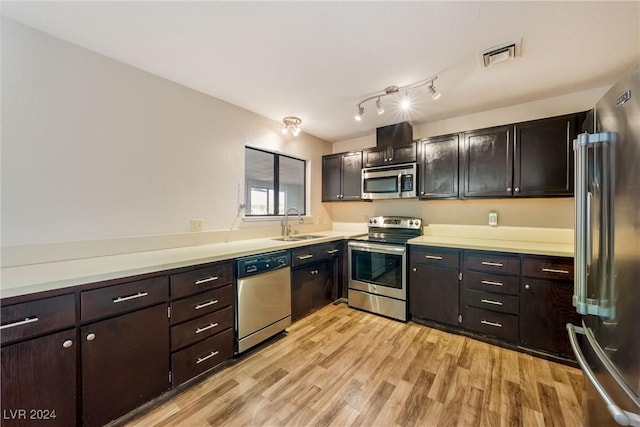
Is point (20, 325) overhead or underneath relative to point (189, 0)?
underneath

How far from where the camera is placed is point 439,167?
9.48 ft

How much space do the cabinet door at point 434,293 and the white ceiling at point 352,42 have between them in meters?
1.80

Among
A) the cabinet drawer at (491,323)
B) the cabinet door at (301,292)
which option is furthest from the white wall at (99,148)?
the cabinet drawer at (491,323)

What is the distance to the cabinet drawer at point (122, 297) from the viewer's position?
4.28ft

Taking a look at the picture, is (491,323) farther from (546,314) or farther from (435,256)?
(435,256)

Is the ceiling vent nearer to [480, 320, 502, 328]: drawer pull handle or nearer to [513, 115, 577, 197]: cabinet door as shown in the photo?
[513, 115, 577, 197]: cabinet door

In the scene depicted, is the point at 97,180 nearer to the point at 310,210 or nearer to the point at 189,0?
the point at 189,0

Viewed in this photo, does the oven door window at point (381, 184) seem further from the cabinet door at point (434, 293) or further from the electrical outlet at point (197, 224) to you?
the electrical outlet at point (197, 224)

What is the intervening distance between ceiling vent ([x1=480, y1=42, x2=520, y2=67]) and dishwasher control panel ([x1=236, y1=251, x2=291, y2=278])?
7.50 feet

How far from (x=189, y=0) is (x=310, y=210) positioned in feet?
8.98

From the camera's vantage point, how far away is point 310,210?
12.4 feet

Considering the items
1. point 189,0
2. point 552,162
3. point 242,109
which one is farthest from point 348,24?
point 552,162

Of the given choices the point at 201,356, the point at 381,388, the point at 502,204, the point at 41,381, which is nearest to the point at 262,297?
the point at 201,356

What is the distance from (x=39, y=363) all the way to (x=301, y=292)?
6.41 feet
